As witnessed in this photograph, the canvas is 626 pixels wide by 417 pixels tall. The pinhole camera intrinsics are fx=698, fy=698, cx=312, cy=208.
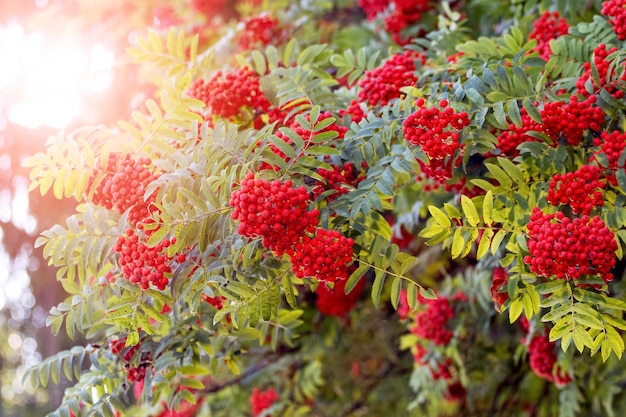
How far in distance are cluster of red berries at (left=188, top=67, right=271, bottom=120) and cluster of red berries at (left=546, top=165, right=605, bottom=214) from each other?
2.98 feet

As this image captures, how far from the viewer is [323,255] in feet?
5.14

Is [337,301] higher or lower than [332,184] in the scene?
lower

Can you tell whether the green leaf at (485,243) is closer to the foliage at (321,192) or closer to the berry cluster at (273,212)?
the foliage at (321,192)

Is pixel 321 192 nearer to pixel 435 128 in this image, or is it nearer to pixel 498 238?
pixel 435 128

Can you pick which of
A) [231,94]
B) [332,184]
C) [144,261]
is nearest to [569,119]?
[332,184]

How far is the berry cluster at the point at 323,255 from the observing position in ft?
5.13

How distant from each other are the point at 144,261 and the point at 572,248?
1.01 m

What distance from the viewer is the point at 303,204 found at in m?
1.57

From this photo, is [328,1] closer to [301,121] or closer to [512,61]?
[512,61]

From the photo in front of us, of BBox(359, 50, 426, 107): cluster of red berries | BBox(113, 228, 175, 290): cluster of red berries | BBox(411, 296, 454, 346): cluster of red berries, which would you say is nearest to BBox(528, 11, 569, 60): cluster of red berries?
BBox(359, 50, 426, 107): cluster of red berries

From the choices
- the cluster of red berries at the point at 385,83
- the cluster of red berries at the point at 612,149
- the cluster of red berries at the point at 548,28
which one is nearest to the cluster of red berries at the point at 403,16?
the cluster of red berries at the point at 548,28

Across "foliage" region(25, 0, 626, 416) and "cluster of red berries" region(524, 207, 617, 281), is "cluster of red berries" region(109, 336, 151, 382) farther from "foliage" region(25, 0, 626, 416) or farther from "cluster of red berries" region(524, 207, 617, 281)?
"cluster of red berries" region(524, 207, 617, 281)

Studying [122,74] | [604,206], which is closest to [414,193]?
[604,206]

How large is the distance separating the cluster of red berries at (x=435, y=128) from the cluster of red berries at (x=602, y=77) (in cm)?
40
